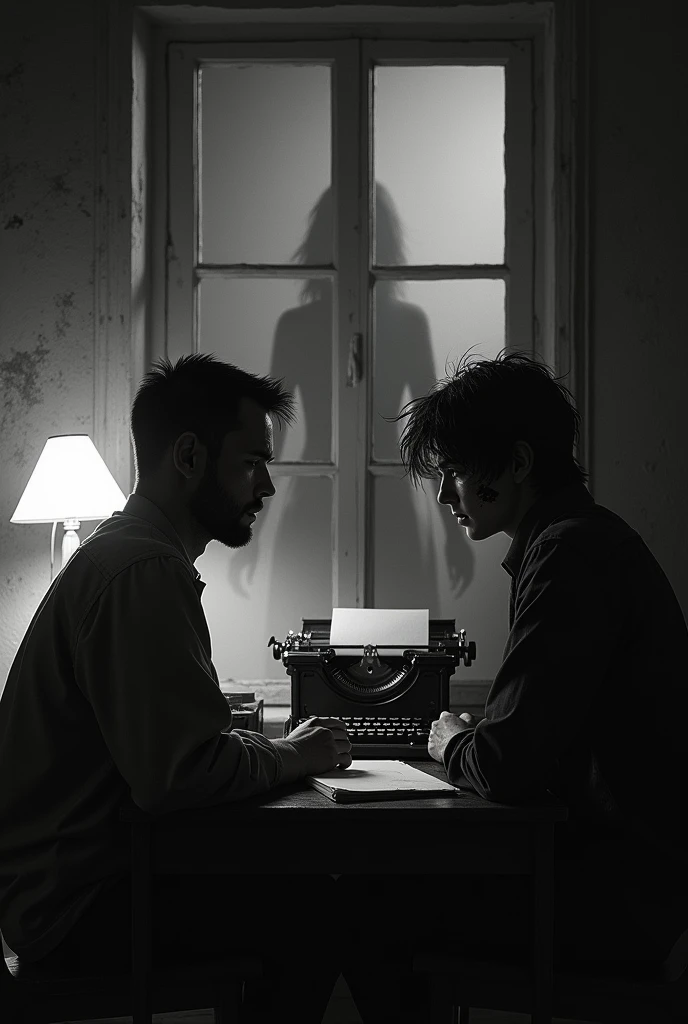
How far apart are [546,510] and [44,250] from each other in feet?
6.29

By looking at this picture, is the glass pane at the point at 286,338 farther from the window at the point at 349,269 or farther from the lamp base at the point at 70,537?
the lamp base at the point at 70,537

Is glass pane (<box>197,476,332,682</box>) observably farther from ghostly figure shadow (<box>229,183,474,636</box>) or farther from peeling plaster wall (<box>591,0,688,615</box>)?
peeling plaster wall (<box>591,0,688,615</box>)

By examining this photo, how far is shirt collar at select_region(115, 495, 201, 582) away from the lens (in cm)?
191

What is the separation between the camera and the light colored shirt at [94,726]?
1.60 meters

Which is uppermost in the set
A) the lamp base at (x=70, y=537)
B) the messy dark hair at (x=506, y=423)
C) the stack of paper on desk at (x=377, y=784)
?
the messy dark hair at (x=506, y=423)

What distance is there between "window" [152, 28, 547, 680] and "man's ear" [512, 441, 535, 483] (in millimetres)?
1217

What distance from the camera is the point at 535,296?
10.7ft

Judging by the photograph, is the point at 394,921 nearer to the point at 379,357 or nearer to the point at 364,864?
the point at 364,864

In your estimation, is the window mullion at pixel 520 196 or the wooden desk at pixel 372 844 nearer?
the wooden desk at pixel 372 844

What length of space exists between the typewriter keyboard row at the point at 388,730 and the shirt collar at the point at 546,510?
1.75 ft

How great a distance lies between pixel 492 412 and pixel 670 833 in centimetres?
86

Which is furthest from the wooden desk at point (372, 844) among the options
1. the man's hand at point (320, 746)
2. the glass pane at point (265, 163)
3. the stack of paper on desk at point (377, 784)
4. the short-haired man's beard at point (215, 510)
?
the glass pane at point (265, 163)

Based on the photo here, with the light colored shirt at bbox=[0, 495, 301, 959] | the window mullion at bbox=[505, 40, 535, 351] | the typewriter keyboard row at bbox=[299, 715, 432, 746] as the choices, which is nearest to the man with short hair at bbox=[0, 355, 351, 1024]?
the light colored shirt at bbox=[0, 495, 301, 959]

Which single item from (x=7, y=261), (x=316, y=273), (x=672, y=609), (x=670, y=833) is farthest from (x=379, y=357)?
(x=670, y=833)
